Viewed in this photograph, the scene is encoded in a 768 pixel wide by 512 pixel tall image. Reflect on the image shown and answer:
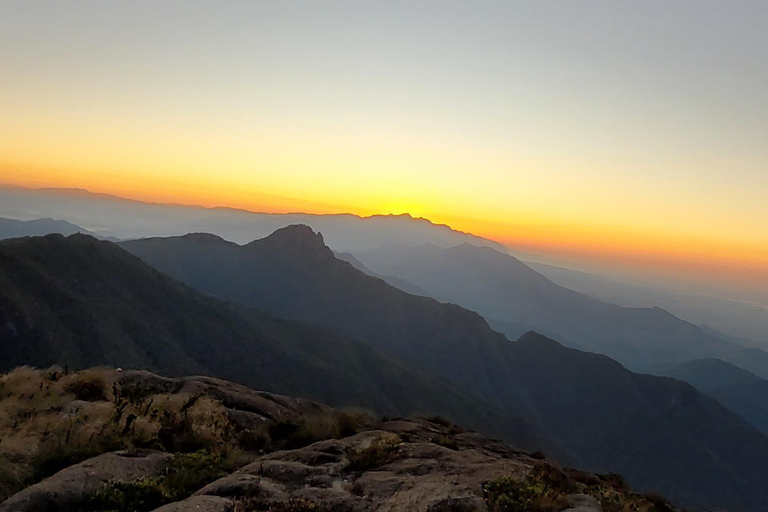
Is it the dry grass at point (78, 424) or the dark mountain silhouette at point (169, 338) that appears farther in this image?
the dark mountain silhouette at point (169, 338)

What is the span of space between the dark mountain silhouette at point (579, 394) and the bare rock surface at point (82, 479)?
136 metres

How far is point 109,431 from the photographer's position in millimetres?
9719

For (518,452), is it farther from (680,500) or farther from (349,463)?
(680,500)

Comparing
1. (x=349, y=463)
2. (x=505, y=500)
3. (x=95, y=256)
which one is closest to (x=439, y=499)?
(x=505, y=500)

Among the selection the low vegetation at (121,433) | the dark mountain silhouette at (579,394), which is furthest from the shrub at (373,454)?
the dark mountain silhouette at (579,394)

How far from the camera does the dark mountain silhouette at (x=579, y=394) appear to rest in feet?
432

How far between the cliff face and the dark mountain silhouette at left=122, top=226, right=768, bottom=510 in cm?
13085

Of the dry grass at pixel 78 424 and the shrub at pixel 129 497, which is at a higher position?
the shrub at pixel 129 497

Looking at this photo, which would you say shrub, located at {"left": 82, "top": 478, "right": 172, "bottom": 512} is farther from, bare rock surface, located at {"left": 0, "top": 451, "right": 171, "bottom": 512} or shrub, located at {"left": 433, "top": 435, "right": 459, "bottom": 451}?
shrub, located at {"left": 433, "top": 435, "right": 459, "bottom": 451}

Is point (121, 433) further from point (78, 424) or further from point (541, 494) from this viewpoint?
point (541, 494)

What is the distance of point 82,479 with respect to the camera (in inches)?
288

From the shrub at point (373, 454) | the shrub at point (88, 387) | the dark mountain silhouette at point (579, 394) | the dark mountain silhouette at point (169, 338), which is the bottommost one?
the dark mountain silhouette at point (579, 394)

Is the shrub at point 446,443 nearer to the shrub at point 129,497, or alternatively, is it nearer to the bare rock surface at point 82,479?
the bare rock surface at point 82,479

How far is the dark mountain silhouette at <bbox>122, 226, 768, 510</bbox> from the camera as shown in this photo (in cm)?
13175
